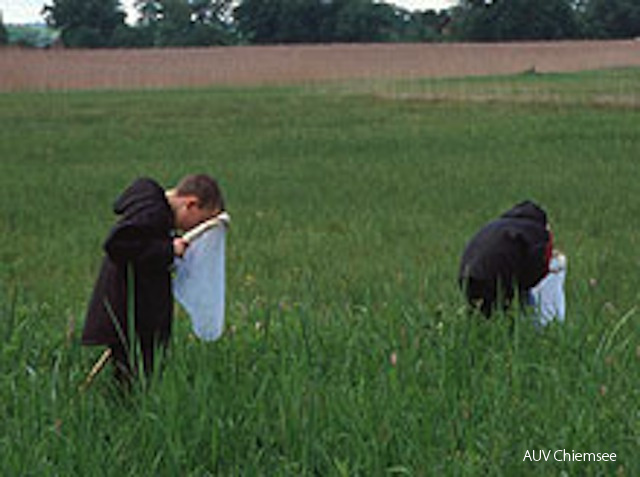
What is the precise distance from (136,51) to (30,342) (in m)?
54.0

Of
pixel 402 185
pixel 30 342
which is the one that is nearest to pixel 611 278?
pixel 30 342

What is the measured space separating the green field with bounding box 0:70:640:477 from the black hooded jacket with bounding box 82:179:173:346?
0.62 feet

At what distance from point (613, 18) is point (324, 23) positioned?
21749mm

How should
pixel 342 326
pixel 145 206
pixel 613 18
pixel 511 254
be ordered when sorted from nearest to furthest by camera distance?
pixel 145 206 < pixel 511 254 < pixel 342 326 < pixel 613 18

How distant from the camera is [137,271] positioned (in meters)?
4.06

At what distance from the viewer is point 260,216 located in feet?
35.8

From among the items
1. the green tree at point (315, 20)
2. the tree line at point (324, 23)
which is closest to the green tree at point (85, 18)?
the tree line at point (324, 23)

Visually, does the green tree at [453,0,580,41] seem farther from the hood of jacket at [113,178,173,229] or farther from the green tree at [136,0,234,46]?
the hood of jacket at [113,178,173,229]

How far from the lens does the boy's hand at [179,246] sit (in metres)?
4.05

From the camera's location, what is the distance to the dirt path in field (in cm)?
4809

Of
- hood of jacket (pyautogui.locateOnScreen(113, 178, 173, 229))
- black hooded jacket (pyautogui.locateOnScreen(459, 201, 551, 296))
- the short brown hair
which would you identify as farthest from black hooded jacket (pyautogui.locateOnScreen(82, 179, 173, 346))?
black hooded jacket (pyautogui.locateOnScreen(459, 201, 551, 296))

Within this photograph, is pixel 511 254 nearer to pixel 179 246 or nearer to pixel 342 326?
pixel 342 326

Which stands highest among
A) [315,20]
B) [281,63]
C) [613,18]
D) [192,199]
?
[613,18]

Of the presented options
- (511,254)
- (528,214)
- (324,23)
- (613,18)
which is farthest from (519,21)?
(511,254)
